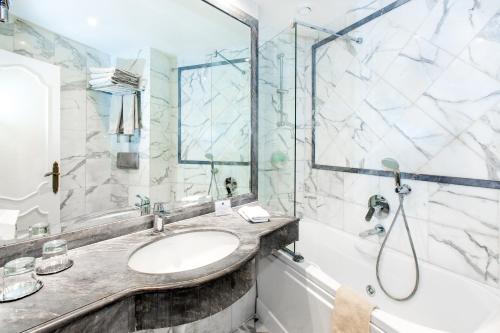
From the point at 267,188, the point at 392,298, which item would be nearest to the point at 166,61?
the point at 267,188

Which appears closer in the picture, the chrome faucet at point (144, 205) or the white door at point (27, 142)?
the white door at point (27, 142)

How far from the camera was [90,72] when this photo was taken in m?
1.06

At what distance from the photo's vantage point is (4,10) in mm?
850

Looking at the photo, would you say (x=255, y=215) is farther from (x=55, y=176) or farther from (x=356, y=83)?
(x=356, y=83)

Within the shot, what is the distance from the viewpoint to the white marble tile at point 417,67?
152 cm

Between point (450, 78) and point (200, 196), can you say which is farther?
point (200, 196)

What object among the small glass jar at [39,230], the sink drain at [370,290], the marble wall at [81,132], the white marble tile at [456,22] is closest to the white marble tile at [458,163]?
the white marble tile at [456,22]

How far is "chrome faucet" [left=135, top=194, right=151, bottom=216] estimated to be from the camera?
1257mm

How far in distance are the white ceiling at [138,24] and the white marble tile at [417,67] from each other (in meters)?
1.14

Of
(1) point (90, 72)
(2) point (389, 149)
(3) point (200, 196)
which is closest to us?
(1) point (90, 72)

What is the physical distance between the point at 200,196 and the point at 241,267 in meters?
0.74

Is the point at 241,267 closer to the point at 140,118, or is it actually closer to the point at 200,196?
the point at 200,196

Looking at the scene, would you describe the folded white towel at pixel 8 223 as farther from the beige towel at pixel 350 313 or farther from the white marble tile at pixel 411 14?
the white marble tile at pixel 411 14

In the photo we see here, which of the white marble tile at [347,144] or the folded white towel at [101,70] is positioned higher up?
the folded white towel at [101,70]
